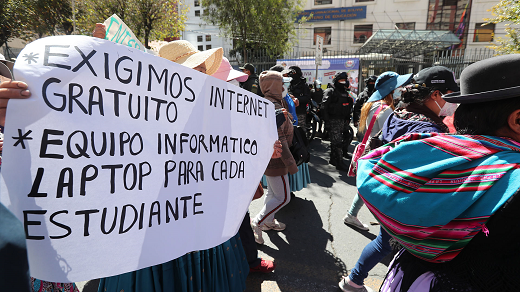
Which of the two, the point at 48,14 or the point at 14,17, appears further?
the point at 48,14

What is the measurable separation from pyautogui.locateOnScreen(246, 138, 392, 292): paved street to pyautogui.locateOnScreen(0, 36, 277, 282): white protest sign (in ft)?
4.08

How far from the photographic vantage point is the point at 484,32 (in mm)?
23062

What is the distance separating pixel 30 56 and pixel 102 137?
1.17 feet

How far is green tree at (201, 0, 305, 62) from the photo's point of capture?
49.0 feet

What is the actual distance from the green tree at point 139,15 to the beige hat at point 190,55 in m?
9.65

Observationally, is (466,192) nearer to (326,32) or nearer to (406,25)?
(326,32)

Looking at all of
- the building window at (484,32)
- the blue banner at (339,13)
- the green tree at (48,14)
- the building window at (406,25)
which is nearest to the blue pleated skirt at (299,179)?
the green tree at (48,14)

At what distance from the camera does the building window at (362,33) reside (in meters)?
26.2

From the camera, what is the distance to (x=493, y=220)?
2.96 ft

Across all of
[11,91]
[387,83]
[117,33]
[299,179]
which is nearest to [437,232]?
[11,91]

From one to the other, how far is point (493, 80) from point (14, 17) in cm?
1703

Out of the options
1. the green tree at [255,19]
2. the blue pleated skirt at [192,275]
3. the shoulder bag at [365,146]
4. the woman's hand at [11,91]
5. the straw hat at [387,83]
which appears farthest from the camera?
the green tree at [255,19]

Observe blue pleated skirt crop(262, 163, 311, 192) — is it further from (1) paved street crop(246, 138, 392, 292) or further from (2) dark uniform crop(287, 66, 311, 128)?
(2) dark uniform crop(287, 66, 311, 128)

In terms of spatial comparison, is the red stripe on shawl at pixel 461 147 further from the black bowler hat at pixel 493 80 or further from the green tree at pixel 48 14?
the green tree at pixel 48 14
